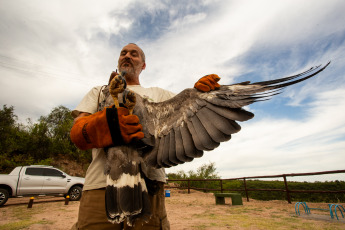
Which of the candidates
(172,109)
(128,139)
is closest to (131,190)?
(128,139)


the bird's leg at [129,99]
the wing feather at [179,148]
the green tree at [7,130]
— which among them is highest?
the green tree at [7,130]

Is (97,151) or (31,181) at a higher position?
(31,181)

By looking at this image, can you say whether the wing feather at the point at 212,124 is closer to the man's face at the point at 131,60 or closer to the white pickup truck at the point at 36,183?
the man's face at the point at 131,60

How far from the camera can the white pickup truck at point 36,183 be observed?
10.7 meters

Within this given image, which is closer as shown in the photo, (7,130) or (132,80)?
(132,80)

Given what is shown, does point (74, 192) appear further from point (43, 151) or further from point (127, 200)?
point (43, 151)

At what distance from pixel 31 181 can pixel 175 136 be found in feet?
43.7

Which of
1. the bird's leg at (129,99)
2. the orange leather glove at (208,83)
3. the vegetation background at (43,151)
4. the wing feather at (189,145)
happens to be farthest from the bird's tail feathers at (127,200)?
the vegetation background at (43,151)

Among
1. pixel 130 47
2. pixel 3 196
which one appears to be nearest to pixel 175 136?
pixel 130 47

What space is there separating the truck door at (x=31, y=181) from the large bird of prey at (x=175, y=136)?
12.7 metres

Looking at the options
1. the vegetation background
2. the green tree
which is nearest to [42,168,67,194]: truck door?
the vegetation background

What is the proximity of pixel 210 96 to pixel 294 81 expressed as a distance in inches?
30.6

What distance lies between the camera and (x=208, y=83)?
211 centimetres

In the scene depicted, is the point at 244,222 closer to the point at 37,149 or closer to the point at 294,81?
the point at 294,81
